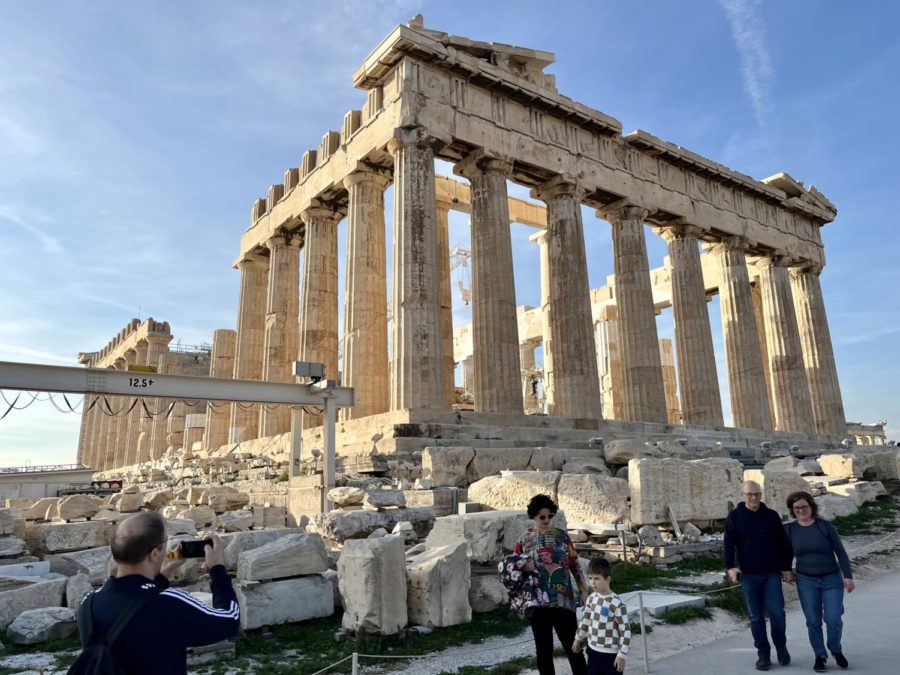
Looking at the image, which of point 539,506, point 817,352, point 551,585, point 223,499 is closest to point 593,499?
point 539,506

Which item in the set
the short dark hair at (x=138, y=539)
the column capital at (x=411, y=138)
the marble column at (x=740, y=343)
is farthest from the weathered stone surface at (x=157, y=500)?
the marble column at (x=740, y=343)

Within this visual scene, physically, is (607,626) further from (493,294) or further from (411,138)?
(411,138)

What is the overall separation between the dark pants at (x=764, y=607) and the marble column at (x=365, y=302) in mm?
14829

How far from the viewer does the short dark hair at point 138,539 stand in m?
2.74

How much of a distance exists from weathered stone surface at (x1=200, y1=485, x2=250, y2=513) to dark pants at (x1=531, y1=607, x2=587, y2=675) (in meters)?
11.6

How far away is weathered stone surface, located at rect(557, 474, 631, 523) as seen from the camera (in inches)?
397

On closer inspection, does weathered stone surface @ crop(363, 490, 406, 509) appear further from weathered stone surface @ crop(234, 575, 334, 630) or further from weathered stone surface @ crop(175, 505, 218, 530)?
weathered stone surface @ crop(175, 505, 218, 530)

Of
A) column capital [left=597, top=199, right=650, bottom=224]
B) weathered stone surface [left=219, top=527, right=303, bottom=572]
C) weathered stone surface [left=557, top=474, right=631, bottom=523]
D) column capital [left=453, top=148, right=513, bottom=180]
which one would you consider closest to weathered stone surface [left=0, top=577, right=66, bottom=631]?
weathered stone surface [left=219, top=527, right=303, bottom=572]

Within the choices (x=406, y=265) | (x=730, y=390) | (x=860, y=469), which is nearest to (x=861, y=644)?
(x=860, y=469)

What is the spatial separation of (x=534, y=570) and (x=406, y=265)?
14.2m

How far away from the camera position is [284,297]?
26438 millimetres

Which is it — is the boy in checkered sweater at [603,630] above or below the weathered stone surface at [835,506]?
below

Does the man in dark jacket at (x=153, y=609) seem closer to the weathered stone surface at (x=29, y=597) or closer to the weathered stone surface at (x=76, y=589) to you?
the weathered stone surface at (x=76, y=589)

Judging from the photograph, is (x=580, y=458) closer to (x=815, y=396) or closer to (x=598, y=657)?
(x=598, y=657)
